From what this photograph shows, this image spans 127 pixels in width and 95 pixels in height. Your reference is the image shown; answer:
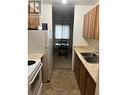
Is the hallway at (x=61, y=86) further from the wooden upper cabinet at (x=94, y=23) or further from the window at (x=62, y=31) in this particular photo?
the window at (x=62, y=31)

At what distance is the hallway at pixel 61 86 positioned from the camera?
13.2 feet

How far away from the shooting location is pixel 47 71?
476 cm

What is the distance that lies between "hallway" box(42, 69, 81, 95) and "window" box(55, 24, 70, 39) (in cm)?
696

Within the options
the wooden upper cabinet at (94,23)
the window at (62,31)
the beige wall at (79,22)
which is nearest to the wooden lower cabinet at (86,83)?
the wooden upper cabinet at (94,23)

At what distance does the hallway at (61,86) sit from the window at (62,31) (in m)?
6.96

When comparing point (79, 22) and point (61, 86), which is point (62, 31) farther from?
point (61, 86)

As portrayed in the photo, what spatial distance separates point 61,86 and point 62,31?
8.10m

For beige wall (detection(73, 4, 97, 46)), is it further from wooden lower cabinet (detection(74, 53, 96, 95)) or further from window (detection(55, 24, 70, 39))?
window (detection(55, 24, 70, 39))

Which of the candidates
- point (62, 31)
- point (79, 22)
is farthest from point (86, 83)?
point (62, 31)

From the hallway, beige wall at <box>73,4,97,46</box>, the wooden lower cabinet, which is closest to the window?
beige wall at <box>73,4,97,46</box>

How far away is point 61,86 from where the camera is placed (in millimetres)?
4426
